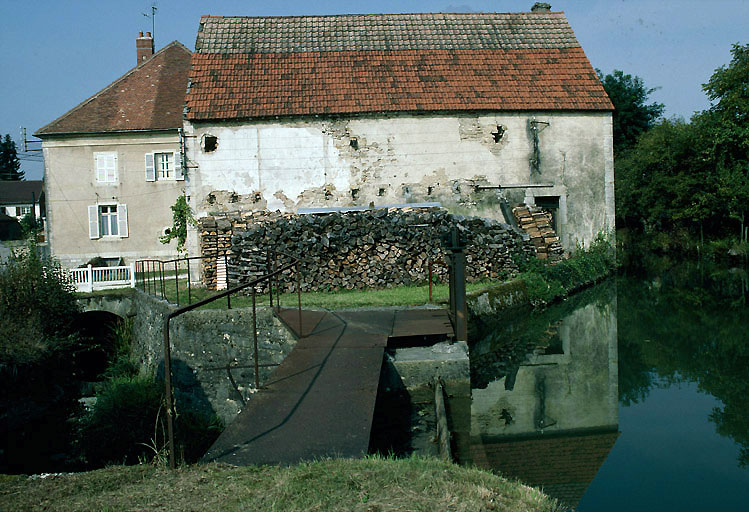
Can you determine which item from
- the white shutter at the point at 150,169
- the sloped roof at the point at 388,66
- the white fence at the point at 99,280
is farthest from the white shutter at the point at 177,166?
the white fence at the point at 99,280

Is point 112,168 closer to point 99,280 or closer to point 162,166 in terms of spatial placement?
point 162,166

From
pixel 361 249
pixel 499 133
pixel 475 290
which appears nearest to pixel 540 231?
pixel 499 133

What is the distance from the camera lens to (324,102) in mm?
19047

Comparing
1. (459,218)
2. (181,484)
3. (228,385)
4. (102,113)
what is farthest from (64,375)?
(102,113)

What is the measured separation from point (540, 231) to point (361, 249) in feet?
20.0

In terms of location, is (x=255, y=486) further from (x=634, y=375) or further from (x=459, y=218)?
(x=459, y=218)

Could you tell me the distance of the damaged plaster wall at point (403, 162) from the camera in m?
18.5

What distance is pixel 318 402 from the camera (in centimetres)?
609

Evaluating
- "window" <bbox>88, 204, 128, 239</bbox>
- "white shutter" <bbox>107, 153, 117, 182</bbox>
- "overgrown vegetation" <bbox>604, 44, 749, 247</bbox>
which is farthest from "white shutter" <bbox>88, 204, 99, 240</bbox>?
"overgrown vegetation" <bbox>604, 44, 749, 247</bbox>

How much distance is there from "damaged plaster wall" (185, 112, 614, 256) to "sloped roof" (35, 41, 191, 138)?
10.1 m

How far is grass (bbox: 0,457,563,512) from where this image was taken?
390 cm

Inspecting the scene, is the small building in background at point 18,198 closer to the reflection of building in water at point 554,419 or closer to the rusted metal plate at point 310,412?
the reflection of building in water at point 554,419

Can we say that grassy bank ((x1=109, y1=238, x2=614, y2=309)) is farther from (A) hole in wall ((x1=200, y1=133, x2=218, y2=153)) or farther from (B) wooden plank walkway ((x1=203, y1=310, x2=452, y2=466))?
(A) hole in wall ((x1=200, y1=133, x2=218, y2=153))

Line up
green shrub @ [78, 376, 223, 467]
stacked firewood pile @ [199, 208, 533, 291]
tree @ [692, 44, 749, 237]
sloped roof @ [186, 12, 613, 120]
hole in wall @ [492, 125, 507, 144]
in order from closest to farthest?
green shrub @ [78, 376, 223, 467] → stacked firewood pile @ [199, 208, 533, 291] → sloped roof @ [186, 12, 613, 120] → hole in wall @ [492, 125, 507, 144] → tree @ [692, 44, 749, 237]
